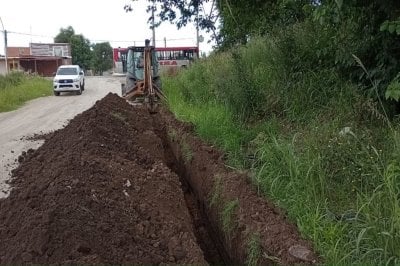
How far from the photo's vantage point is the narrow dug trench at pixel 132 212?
423 centimetres

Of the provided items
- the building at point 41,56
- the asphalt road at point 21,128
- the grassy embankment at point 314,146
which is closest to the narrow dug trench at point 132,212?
the grassy embankment at point 314,146

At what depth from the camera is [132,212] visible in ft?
17.5

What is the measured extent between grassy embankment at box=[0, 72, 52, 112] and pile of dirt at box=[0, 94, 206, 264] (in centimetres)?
1602

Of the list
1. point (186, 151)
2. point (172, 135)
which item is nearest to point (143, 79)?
point (172, 135)

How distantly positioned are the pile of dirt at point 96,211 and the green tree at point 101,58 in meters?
92.4

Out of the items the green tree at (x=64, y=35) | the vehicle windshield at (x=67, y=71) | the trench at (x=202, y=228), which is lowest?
the trench at (x=202, y=228)

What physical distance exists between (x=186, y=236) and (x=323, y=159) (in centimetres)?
172

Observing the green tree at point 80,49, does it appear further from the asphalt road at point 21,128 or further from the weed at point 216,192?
the weed at point 216,192

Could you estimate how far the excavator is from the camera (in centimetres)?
1599

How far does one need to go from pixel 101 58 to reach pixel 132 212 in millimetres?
102092

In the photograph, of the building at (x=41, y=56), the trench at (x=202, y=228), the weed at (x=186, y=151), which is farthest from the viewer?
the building at (x=41, y=56)

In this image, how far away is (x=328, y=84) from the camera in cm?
843

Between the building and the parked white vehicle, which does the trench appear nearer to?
the parked white vehicle

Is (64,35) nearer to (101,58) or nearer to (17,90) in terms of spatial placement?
(101,58)
